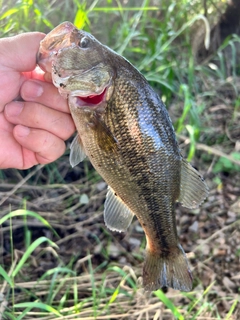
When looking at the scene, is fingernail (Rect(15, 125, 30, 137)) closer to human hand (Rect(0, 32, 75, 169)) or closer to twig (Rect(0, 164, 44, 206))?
human hand (Rect(0, 32, 75, 169))

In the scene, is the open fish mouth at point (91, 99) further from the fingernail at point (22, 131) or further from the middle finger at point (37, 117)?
the fingernail at point (22, 131)

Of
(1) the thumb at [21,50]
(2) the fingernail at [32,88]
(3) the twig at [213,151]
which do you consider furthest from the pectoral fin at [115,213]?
(3) the twig at [213,151]

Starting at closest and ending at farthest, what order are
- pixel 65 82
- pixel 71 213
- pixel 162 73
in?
pixel 65 82
pixel 71 213
pixel 162 73

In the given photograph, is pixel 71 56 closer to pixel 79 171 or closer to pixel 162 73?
pixel 79 171

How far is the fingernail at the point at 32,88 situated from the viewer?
1.65 m

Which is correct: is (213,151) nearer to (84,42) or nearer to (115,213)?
(115,213)

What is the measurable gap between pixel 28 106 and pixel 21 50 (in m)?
0.25

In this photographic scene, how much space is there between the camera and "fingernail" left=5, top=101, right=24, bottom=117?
170cm

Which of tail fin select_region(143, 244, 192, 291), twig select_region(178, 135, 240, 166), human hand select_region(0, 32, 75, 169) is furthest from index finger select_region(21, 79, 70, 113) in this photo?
twig select_region(178, 135, 240, 166)

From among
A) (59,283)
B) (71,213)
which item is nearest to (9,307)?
(59,283)

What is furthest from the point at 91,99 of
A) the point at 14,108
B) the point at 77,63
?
the point at 14,108

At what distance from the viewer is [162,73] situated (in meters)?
3.52

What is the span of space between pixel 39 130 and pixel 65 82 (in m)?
0.42

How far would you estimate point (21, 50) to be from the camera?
157cm
